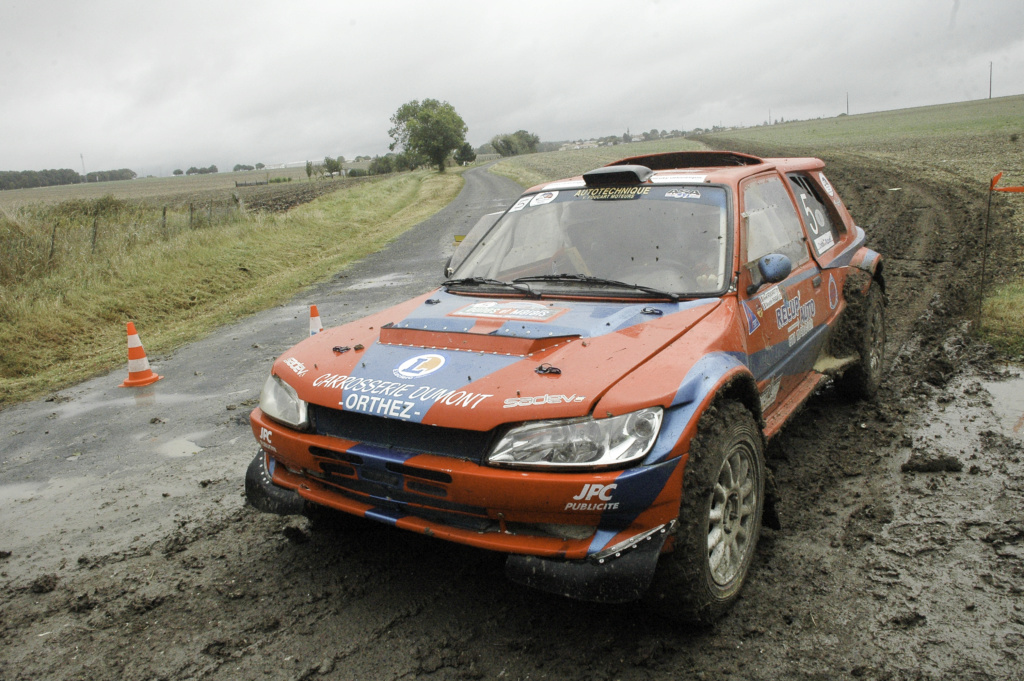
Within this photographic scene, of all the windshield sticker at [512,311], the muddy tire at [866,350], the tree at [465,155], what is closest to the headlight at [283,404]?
the windshield sticker at [512,311]

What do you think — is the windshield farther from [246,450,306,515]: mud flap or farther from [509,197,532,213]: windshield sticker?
[246,450,306,515]: mud flap

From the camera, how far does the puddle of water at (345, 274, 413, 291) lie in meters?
11.9

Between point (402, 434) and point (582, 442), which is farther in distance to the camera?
point (402, 434)

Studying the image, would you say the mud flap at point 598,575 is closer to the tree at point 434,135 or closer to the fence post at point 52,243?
the fence post at point 52,243

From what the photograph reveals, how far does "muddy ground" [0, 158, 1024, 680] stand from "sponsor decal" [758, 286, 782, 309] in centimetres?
101

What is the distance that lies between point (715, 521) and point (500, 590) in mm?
931

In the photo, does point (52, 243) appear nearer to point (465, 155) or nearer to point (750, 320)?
point (750, 320)

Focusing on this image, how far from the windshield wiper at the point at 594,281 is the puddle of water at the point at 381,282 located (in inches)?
327

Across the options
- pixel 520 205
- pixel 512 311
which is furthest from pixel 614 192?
pixel 512 311

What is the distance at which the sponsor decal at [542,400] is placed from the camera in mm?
2520

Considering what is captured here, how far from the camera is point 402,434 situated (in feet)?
8.95

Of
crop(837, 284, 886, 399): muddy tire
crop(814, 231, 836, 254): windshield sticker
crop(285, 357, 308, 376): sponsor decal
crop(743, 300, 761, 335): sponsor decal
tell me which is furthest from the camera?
crop(837, 284, 886, 399): muddy tire

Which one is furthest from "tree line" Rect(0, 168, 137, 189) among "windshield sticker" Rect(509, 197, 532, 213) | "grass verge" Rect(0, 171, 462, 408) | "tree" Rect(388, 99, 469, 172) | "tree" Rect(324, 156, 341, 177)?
"windshield sticker" Rect(509, 197, 532, 213)

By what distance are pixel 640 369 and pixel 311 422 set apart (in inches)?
53.9
